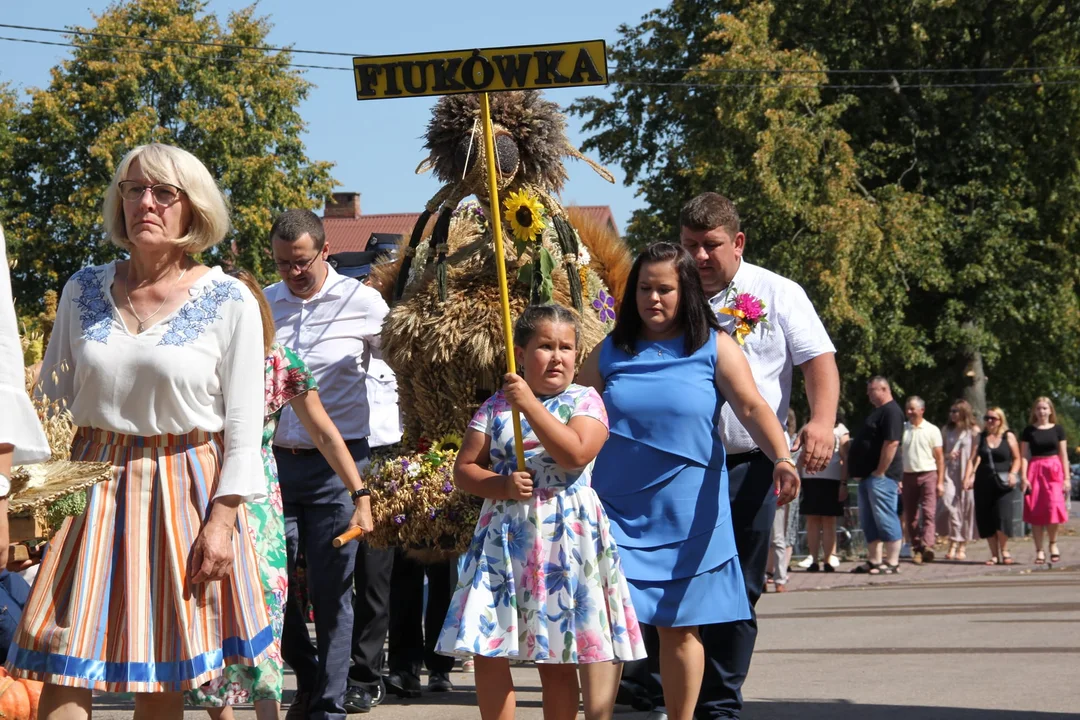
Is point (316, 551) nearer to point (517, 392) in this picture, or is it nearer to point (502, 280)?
point (502, 280)

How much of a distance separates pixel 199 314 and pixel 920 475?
568 inches

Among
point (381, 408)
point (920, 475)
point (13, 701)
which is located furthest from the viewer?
point (920, 475)

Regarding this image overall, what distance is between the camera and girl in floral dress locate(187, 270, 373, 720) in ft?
17.6

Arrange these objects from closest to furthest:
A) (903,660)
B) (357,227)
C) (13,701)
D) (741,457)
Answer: (13,701), (741,457), (903,660), (357,227)

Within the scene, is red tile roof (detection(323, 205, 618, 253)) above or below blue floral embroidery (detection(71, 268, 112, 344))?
above

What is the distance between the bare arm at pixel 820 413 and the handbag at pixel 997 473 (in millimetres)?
12195

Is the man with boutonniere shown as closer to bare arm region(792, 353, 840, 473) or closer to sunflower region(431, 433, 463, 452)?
bare arm region(792, 353, 840, 473)

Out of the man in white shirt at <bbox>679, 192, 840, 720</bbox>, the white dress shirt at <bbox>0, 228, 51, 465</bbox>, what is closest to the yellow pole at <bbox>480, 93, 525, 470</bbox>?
the man in white shirt at <bbox>679, 192, 840, 720</bbox>

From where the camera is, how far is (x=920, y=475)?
1783 cm

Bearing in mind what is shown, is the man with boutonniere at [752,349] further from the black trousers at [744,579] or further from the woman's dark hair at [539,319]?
the woman's dark hair at [539,319]

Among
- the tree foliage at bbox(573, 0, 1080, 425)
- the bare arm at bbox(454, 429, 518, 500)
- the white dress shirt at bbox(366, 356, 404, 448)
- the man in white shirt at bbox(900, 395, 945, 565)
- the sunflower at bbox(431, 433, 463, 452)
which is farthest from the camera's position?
the tree foliage at bbox(573, 0, 1080, 425)

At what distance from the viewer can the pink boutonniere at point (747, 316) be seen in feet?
21.0

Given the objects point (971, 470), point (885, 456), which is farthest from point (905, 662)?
point (971, 470)

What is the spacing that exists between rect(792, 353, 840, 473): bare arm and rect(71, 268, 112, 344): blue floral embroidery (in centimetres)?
268
